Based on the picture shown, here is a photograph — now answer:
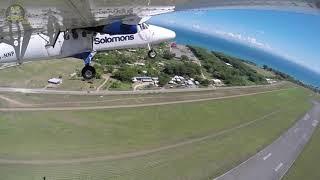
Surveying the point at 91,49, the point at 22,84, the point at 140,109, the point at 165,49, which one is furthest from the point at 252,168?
the point at 91,49

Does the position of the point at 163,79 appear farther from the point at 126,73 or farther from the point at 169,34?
the point at 169,34

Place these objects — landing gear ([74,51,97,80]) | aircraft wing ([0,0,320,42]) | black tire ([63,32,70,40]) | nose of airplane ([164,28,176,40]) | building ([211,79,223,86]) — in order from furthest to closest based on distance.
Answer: building ([211,79,223,86]), nose of airplane ([164,28,176,40]), landing gear ([74,51,97,80]), black tire ([63,32,70,40]), aircraft wing ([0,0,320,42])

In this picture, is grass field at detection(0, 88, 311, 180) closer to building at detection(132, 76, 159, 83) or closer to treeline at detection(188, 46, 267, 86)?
building at detection(132, 76, 159, 83)

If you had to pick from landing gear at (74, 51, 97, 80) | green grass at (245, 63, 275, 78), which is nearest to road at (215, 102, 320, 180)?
green grass at (245, 63, 275, 78)

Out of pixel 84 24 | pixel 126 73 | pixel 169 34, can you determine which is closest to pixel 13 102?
pixel 126 73

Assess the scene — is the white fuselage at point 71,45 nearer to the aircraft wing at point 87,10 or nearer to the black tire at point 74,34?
the black tire at point 74,34
